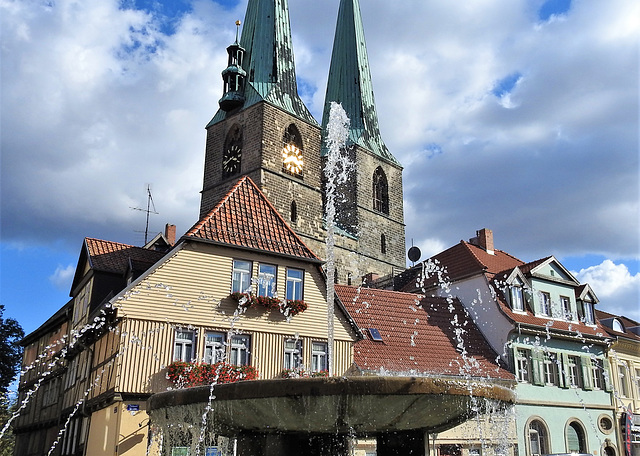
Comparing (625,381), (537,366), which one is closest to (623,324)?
(625,381)

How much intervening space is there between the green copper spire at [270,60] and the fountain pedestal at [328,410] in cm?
4211

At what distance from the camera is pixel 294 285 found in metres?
21.1

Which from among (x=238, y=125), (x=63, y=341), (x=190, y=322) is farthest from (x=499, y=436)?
(x=238, y=125)

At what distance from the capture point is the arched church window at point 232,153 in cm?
4966

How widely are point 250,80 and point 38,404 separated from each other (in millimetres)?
27750

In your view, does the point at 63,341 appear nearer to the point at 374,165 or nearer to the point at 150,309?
the point at 150,309

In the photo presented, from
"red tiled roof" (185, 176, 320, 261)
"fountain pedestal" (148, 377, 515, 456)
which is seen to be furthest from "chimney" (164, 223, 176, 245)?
"fountain pedestal" (148, 377, 515, 456)

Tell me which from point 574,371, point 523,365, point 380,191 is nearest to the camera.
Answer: point 523,365

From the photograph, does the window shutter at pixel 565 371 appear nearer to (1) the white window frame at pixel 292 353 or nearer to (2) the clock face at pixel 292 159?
(1) the white window frame at pixel 292 353

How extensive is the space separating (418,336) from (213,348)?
9.42 m

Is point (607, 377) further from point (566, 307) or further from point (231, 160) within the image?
point (231, 160)

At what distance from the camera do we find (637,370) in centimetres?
3250

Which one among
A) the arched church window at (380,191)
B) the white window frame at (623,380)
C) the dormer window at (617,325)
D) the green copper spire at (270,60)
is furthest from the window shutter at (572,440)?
the arched church window at (380,191)

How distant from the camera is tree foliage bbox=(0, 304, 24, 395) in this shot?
134ft
